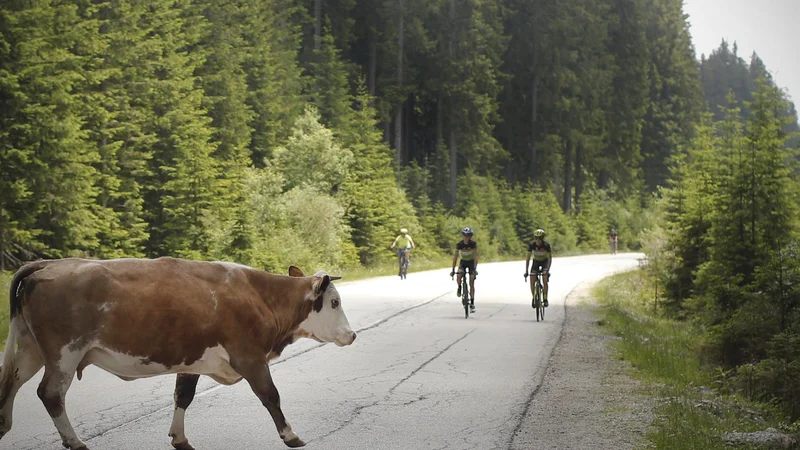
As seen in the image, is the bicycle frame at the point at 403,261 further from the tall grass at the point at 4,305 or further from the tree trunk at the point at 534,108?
the tree trunk at the point at 534,108

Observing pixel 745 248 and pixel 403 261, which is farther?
pixel 403 261

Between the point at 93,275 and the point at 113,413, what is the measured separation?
299 cm

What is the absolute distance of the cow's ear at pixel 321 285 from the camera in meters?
7.73

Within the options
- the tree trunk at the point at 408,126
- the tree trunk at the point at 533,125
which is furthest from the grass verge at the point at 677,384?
the tree trunk at the point at 533,125

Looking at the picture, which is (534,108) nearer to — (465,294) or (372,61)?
(372,61)

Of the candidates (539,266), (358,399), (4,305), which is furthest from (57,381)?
(539,266)

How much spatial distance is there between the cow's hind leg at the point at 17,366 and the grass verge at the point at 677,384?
540cm

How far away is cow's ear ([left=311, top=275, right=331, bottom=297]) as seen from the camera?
773 cm

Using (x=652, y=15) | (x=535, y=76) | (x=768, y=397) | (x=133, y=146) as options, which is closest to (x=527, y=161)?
(x=535, y=76)

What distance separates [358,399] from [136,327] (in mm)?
4272

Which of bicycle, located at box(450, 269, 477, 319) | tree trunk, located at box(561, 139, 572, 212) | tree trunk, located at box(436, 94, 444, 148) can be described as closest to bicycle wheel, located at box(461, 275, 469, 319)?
bicycle, located at box(450, 269, 477, 319)

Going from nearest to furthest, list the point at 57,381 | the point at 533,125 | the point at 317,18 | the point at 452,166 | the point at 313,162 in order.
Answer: the point at 57,381 → the point at 313,162 → the point at 317,18 → the point at 452,166 → the point at 533,125

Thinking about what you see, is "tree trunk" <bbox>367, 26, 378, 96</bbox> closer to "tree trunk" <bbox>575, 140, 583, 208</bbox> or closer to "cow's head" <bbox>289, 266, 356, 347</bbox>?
"tree trunk" <bbox>575, 140, 583, 208</bbox>

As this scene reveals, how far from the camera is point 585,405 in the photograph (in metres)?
10.8
